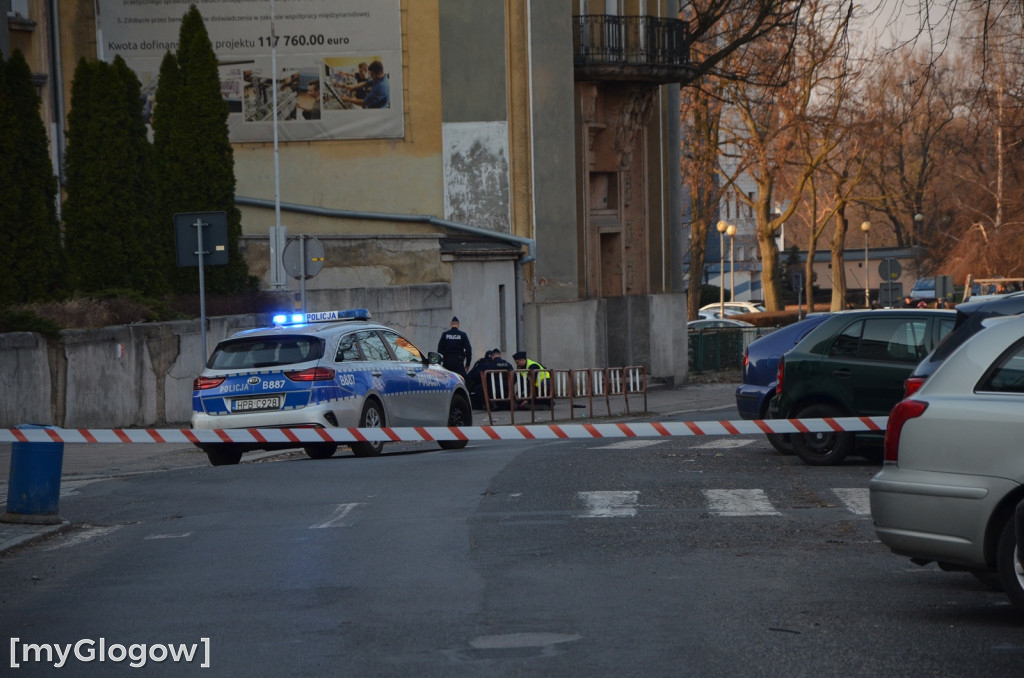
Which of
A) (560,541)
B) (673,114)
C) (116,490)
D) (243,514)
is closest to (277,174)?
(673,114)

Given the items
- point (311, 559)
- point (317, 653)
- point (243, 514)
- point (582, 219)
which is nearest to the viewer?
point (317, 653)

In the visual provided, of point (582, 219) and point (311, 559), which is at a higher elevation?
point (582, 219)

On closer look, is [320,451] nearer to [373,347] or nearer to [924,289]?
[373,347]

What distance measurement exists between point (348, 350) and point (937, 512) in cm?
1074

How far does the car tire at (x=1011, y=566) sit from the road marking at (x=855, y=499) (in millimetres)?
4149

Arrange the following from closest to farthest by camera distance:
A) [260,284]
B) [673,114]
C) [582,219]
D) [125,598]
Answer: [125,598] < [260,284] < [582,219] < [673,114]

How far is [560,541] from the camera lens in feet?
34.1

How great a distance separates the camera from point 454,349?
2950cm

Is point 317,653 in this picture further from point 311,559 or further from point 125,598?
point 311,559

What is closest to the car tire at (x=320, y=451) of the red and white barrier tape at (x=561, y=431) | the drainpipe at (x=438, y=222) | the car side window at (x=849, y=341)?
the red and white barrier tape at (x=561, y=431)

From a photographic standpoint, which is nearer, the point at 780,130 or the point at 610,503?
the point at 610,503

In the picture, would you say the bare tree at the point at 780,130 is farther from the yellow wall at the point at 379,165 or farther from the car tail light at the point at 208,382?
the car tail light at the point at 208,382

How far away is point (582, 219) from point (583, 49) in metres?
4.10

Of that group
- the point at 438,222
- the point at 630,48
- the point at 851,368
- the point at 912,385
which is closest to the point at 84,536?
the point at 912,385
